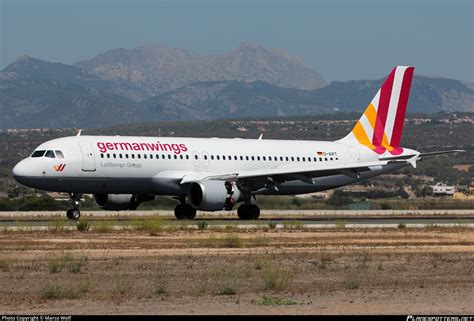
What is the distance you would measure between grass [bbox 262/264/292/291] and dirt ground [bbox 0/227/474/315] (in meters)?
0.04

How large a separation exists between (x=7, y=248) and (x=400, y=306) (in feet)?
58.3

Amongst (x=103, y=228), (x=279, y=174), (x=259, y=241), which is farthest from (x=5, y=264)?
(x=279, y=174)

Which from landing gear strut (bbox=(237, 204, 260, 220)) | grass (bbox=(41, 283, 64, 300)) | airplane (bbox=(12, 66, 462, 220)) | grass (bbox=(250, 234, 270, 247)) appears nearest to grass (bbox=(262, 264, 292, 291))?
grass (bbox=(41, 283, 64, 300))

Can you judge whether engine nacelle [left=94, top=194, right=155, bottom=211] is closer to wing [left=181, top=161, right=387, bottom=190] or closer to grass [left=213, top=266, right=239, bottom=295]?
wing [left=181, top=161, right=387, bottom=190]

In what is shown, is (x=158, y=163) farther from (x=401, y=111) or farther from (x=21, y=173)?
(x=401, y=111)

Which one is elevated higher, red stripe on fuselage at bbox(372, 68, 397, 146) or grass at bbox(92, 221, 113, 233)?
red stripe on fuselage at bbox(372, 68, 397, 146)

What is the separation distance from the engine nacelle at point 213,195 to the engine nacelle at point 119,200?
370cm

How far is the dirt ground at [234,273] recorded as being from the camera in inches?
1094

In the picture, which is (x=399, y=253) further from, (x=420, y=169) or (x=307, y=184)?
(x=420, y=169)

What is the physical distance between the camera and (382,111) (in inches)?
2879

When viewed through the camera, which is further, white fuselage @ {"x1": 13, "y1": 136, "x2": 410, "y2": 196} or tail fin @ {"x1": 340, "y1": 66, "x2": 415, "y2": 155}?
tail fin @ {"x1": 340, "y1": 66, "x2": 415, "y2": 155}

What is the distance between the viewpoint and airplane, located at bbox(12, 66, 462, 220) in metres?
59.4

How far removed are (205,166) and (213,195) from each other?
15.2 feet

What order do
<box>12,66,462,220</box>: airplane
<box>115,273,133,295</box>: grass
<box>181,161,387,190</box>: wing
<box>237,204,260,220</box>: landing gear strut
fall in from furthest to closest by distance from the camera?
<box>237,204,260,220</box>: landing gear strut < <box>181,161,387,190</box>: wing < <box>12,66,462,220</box>: airplane < <box>115,273,133,295</box>: grass
